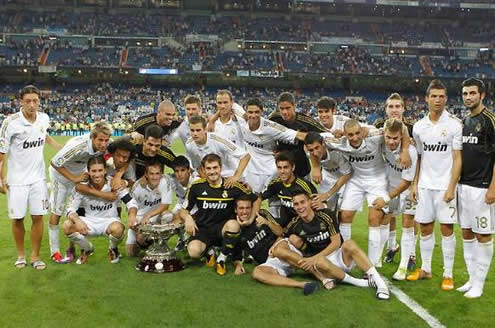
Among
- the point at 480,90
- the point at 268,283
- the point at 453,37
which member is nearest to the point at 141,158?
the point at 268,283

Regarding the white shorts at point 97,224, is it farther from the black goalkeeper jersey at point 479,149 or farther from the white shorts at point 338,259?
the black goalkeeper jersey at point 479,149

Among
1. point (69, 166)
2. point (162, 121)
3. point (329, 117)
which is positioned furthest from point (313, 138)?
point (69, 166)

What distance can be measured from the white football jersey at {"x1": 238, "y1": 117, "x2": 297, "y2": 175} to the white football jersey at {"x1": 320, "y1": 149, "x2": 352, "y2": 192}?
0.58 meters

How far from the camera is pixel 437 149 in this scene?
533 cm

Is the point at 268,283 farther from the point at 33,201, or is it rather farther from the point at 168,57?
the point at 168,57

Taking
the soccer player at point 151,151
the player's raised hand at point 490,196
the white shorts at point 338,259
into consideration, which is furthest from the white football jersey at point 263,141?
the player's raised hand at point 490,196

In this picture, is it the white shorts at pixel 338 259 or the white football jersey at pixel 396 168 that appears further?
the white football jersey at pixel 396 168

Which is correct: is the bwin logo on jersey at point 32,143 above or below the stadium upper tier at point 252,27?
below

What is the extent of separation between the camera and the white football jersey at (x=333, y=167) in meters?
6.35

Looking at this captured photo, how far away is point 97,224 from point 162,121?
1.79 metres

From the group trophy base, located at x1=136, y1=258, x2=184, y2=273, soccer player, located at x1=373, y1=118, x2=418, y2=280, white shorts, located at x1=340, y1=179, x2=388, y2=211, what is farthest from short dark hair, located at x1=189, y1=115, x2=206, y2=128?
soccer player, located at x1=373, y1=118, x2=418, y2=280

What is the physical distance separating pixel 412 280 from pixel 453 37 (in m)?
51.7

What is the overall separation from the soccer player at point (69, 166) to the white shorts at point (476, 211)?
4290 millimetres

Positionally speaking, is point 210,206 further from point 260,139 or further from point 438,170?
point 438,170
